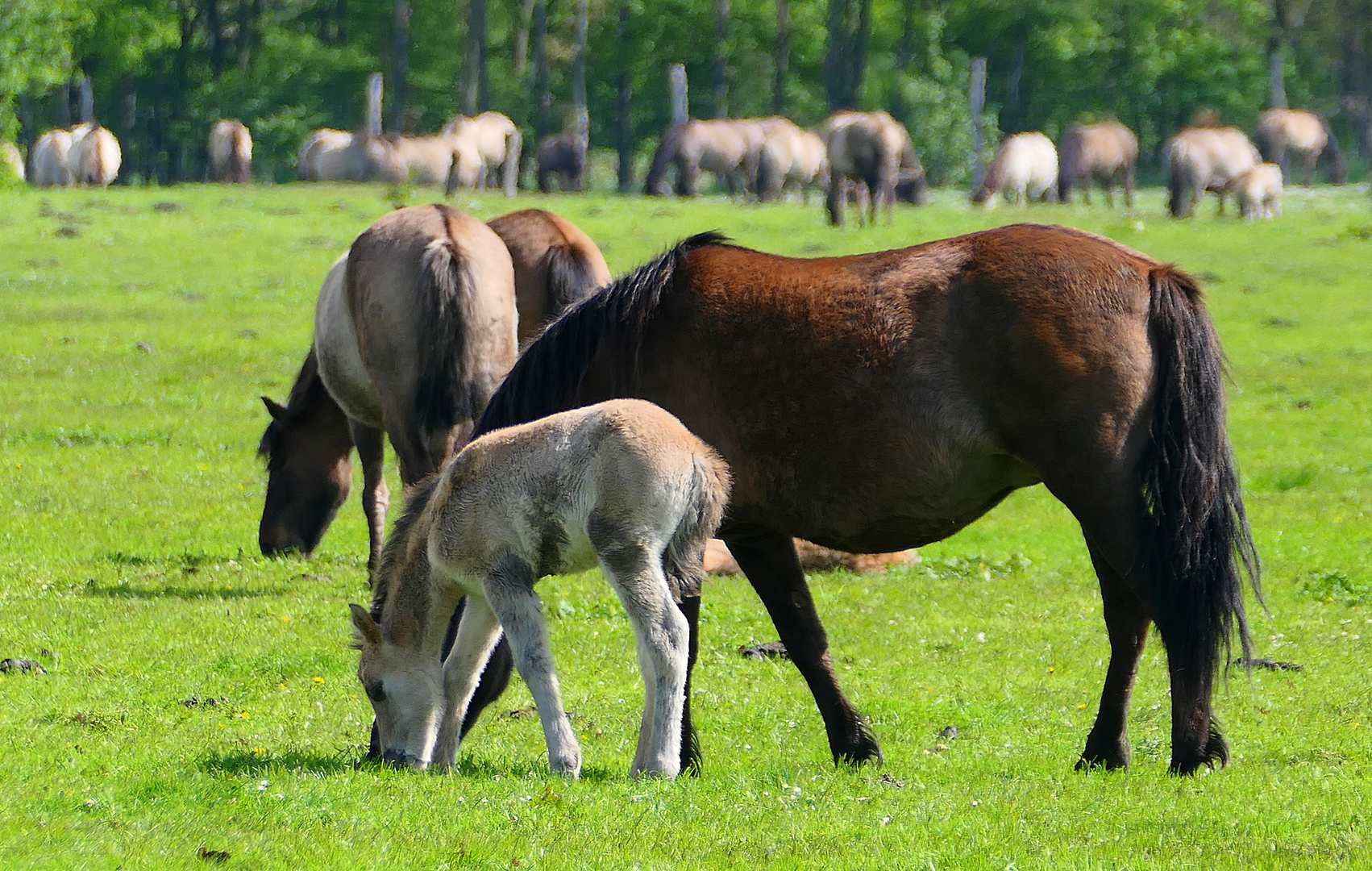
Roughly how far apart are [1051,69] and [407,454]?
5664 centimetres

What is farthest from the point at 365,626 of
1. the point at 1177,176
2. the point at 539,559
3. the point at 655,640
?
the point at 1177,176

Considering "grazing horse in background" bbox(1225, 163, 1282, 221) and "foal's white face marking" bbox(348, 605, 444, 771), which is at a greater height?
"grazing horse in background" bbox(1225, 163, 1282, 221)

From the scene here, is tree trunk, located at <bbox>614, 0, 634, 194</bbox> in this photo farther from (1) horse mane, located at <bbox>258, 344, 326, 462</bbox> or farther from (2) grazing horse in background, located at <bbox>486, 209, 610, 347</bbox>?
(1) horse mane, located at <bbox>258, 344, 326, 462</bbox>

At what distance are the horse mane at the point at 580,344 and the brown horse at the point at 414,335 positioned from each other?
2977 millimetres

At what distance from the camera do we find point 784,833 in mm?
5199

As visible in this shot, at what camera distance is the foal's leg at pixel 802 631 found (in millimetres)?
6891

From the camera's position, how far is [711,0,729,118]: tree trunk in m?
59.8

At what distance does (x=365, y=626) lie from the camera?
6.22 meters

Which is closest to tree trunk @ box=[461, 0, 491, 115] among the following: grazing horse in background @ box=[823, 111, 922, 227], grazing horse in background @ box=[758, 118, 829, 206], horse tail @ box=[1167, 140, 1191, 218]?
grazing horse in background @ box=[758, 118, 829, 206]

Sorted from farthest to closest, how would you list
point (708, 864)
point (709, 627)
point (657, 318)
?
point (709, 627) → point (657, 318) → point (708, 864)

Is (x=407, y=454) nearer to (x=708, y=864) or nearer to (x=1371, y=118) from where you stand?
(x=708, y=864)

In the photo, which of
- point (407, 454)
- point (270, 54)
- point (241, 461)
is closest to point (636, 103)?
point (270, 54)

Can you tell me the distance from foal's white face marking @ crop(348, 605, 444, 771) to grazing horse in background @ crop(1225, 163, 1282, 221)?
113 ft

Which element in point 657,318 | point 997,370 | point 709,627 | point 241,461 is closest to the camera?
point 997,370
